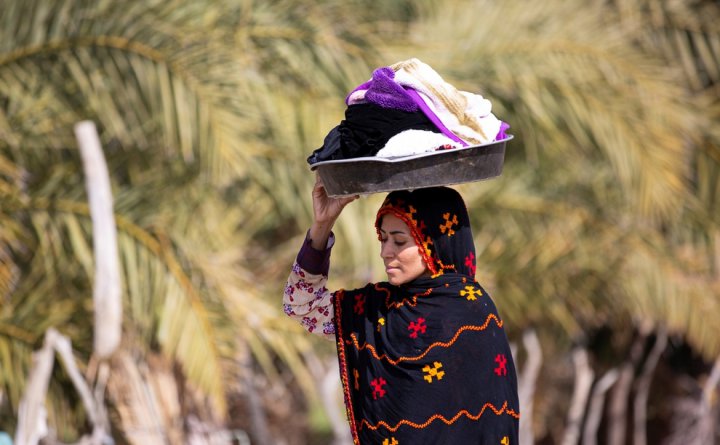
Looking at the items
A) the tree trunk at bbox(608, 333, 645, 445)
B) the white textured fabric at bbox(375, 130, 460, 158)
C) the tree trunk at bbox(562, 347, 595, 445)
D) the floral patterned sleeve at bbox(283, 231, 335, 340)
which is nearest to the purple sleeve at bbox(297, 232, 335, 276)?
the floral patterned sleeve at bbox(283, 231, 335, 340)

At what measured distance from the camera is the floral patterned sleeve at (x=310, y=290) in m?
2.96

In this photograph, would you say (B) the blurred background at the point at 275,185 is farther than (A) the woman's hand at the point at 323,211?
Yes

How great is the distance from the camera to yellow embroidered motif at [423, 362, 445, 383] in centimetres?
281

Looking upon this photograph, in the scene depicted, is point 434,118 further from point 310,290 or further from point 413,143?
point 310,290

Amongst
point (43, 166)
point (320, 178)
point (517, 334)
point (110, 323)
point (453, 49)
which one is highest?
point (453, 49)

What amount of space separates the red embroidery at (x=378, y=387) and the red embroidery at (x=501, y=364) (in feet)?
0.89

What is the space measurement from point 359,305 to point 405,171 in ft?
1.38

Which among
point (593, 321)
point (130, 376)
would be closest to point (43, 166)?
point (130, 376)

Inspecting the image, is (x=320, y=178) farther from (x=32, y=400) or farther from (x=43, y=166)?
(x=43, y=166)

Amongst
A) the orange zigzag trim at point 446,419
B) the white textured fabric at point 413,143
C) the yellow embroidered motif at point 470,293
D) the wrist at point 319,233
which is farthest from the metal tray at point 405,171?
the orange zigzag trim at point 446,419

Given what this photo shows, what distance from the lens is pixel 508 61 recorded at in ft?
21.8

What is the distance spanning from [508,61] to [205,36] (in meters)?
1.95

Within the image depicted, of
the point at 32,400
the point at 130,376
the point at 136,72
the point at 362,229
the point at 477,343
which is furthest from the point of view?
the point at 362,229

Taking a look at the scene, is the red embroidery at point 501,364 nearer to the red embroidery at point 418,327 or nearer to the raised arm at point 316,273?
the red embroidery at point 418,327
